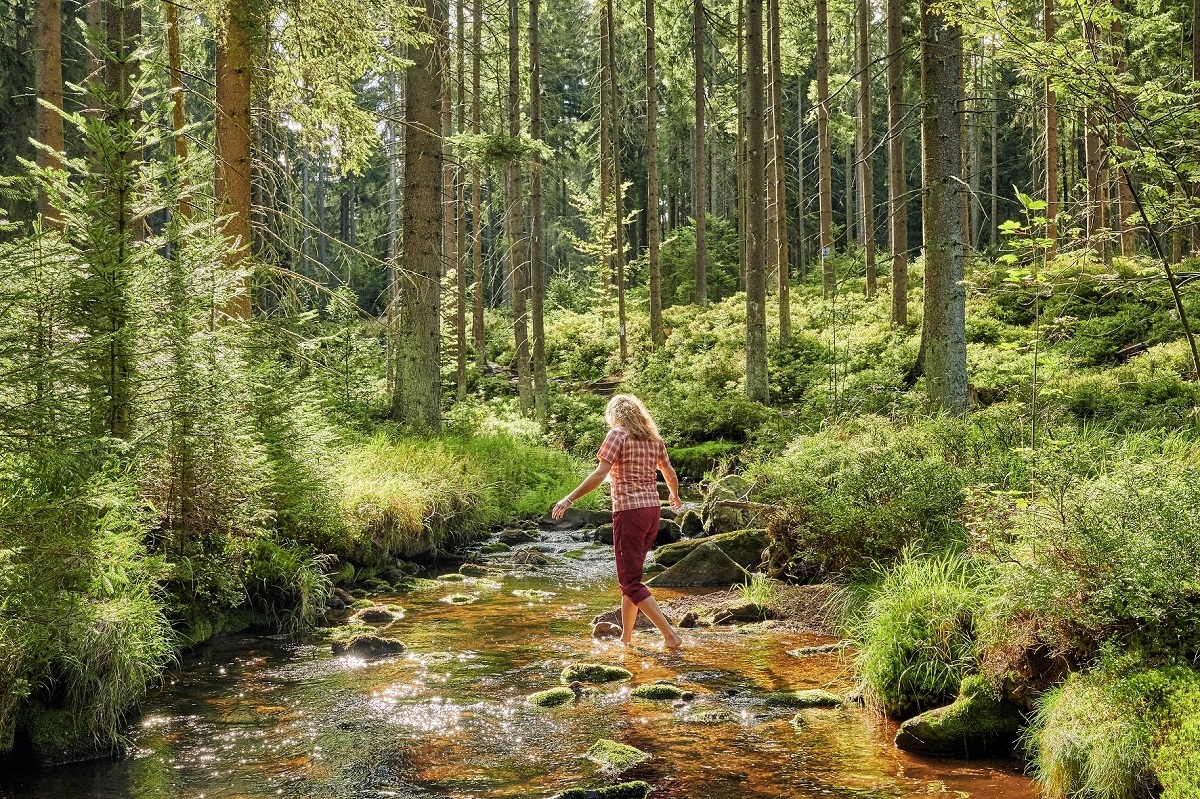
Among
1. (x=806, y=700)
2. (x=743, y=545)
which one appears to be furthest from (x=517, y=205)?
(x=806, y=700)

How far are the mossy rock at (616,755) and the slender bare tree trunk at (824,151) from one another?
16176mm

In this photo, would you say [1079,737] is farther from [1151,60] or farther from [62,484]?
[1151,60]

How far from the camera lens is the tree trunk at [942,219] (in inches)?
444

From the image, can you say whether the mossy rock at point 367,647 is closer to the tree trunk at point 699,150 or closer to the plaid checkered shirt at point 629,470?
the plaid checkered shirt at point 629,470

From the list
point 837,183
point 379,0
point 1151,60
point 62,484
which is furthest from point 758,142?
point 837,183

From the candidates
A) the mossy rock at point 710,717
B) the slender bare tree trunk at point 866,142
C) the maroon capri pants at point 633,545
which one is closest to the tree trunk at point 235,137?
the maroon capri pants at point 633,545

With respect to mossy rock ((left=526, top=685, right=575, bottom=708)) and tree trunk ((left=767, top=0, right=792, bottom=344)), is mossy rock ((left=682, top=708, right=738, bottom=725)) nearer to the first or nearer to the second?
mossy rock ((left=526, top=685, right=575, bottom=708))

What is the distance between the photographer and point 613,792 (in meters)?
4.73

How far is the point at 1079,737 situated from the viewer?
430cm

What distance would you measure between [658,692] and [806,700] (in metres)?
1.06

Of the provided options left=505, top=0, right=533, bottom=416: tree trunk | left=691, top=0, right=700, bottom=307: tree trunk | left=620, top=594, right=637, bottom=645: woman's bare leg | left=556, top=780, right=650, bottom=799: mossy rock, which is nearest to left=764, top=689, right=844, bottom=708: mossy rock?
left=620, top=594, right=637, bottom=645: woman's bare leg

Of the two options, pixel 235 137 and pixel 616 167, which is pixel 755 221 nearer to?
pixel 616 167

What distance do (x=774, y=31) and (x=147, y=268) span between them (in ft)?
69.0

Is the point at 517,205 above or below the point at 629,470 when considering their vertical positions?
above
